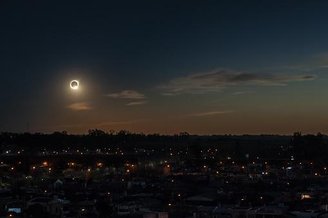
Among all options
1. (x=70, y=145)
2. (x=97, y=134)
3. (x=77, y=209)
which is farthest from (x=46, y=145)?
(x=77, y=209)

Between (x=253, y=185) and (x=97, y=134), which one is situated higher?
(x=97, y=134)

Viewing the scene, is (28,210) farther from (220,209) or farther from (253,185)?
(253,185)

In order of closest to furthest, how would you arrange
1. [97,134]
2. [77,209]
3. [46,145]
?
[77,209] < [46,145] < [97,134]

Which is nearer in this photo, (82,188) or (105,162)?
(82,188)

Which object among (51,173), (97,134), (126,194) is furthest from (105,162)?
(97,134)

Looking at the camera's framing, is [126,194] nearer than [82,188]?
Yes

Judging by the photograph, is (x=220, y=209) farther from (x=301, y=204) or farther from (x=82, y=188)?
(x=82, y=188)

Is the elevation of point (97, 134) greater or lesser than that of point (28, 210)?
greater

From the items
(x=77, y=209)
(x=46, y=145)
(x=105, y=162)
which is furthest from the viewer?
(x=46, y=145)

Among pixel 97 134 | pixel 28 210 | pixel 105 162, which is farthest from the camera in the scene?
pixel 97 134
